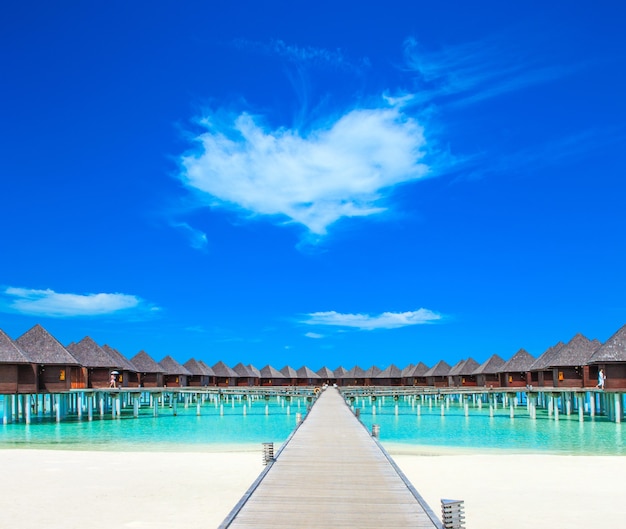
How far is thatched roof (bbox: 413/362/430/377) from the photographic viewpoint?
7725 cm

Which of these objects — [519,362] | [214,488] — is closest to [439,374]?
[519,362]

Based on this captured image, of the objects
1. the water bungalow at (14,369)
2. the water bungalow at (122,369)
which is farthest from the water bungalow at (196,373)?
the water bungalow at (14,369)

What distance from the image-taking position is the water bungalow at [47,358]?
123ft

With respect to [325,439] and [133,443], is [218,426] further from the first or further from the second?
[325,439]

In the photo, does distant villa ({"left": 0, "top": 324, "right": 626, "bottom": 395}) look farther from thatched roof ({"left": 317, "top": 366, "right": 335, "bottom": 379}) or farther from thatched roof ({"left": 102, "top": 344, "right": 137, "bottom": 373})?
thatched roof ({"left": 317, "top": 366, "right": 335, "bottom": 379})

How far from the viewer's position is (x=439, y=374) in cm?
7225

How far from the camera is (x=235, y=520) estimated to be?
830cm

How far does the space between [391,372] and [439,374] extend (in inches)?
482

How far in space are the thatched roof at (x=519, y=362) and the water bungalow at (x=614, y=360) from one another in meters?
16.2

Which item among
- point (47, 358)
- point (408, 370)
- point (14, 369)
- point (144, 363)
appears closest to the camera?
point (14, 369)

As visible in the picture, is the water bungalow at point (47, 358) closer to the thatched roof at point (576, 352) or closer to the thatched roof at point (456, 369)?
the thatched roof at point (576, 352)

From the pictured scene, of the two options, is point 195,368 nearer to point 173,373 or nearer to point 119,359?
point 173,373

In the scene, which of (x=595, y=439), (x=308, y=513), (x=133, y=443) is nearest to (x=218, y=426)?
(x=133, y=443)

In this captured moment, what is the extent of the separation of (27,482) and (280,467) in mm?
7907
